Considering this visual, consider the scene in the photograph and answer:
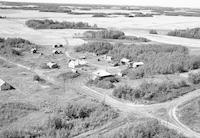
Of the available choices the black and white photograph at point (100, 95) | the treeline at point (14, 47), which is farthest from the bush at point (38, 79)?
the treeline at point (14, 47)

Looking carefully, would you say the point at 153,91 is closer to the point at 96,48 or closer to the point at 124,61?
the point at 124,61

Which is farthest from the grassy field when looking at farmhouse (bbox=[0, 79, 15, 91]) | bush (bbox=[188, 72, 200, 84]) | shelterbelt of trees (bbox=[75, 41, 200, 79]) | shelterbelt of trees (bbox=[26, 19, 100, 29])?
shelterbelt of trees (bbox=[26, 19, 100, 29])

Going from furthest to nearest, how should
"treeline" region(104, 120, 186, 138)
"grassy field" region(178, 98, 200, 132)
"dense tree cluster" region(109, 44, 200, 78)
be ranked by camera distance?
"dense tree cluster" region(109, 44, 200, 78), "grassy field" region(178, 98, 200, 132), "treeline" region(104, 120, 186, 138)

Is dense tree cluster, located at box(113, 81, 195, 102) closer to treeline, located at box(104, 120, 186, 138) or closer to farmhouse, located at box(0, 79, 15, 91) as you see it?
treeline, located at box(104, 120, 186, 138)

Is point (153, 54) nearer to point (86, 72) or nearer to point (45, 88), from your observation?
point (86, 72)

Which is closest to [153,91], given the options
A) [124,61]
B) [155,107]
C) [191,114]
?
[155,107]

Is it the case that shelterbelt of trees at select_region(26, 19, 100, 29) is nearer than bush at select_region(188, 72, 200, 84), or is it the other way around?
bush at select_region(188, 72, 200, 84)

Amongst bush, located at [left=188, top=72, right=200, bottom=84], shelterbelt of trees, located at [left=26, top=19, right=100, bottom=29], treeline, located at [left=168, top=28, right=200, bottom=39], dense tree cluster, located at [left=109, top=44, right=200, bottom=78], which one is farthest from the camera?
shelterbelt of trees, located at [left=26, top=19, right=100, bottom=29]
